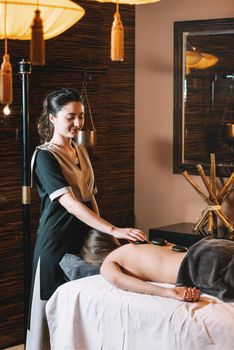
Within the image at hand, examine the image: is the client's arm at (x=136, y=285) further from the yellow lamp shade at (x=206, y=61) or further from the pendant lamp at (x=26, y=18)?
the yellow lamp shade at (x=206, y=61)

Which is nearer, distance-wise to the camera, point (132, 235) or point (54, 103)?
point (132, 235)

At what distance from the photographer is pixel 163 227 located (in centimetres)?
496

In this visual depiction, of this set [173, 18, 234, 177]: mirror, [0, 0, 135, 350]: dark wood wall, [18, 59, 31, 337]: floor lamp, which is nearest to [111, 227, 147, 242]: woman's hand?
[18, 59, 31, 337]: floor lamp

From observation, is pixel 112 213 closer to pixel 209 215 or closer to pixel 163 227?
pixel 163 227

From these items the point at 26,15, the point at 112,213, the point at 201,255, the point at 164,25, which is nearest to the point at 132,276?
the point at 201,255

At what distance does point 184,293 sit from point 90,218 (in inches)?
28.2

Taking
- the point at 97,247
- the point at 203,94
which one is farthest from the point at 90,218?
the point at 203,94

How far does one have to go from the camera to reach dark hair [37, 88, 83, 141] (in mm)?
3764

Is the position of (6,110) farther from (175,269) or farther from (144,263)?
(175,269)

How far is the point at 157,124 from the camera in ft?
17.4

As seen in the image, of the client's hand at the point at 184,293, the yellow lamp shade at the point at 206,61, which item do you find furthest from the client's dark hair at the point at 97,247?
the yellow lamp shade at the point at 206,61

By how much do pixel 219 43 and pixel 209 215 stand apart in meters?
1.15

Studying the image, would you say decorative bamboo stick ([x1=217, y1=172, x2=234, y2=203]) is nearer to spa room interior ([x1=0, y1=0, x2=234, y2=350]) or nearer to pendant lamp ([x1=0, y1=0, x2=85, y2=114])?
spa room interior ([x1=0, y1=0, x2=234, y2=350])

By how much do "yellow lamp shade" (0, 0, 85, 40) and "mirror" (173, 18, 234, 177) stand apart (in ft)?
6.78
